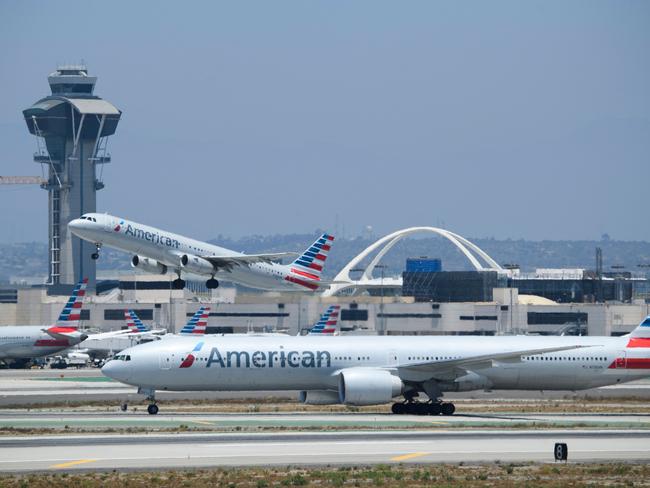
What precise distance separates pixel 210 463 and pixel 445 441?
11.1 meters

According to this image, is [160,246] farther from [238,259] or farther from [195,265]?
[238,259]

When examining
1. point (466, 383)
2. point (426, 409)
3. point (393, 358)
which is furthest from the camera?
point (393, 358)

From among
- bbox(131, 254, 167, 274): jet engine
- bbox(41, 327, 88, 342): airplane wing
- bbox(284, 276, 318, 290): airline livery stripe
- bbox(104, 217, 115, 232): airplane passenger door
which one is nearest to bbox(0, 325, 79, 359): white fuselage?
bbox(41, 327, 88, 342): airplane wing

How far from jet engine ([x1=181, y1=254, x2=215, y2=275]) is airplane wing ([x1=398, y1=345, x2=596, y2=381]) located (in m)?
34.5

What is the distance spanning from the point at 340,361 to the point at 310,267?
41689 mm

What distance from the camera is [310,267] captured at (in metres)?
108

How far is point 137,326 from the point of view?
14775cm

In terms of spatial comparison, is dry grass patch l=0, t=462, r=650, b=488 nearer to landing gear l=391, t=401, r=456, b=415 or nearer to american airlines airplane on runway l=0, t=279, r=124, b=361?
landing gear l=391, t=401, r=456, b=415

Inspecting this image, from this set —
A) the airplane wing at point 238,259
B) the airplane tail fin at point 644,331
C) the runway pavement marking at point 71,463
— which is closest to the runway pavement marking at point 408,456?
the runway pavement marking at point 71,463

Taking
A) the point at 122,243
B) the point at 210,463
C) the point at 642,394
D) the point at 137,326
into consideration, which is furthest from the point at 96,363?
the point at 210,463

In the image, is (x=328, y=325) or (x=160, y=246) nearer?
(x=160, y=246)

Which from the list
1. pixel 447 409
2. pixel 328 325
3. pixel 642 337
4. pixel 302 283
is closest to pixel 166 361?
pixel 447 409

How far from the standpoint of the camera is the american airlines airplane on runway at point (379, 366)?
65.2m

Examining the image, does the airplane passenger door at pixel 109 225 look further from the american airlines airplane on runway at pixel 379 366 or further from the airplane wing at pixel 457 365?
the airplane wing at pixel 457 365
